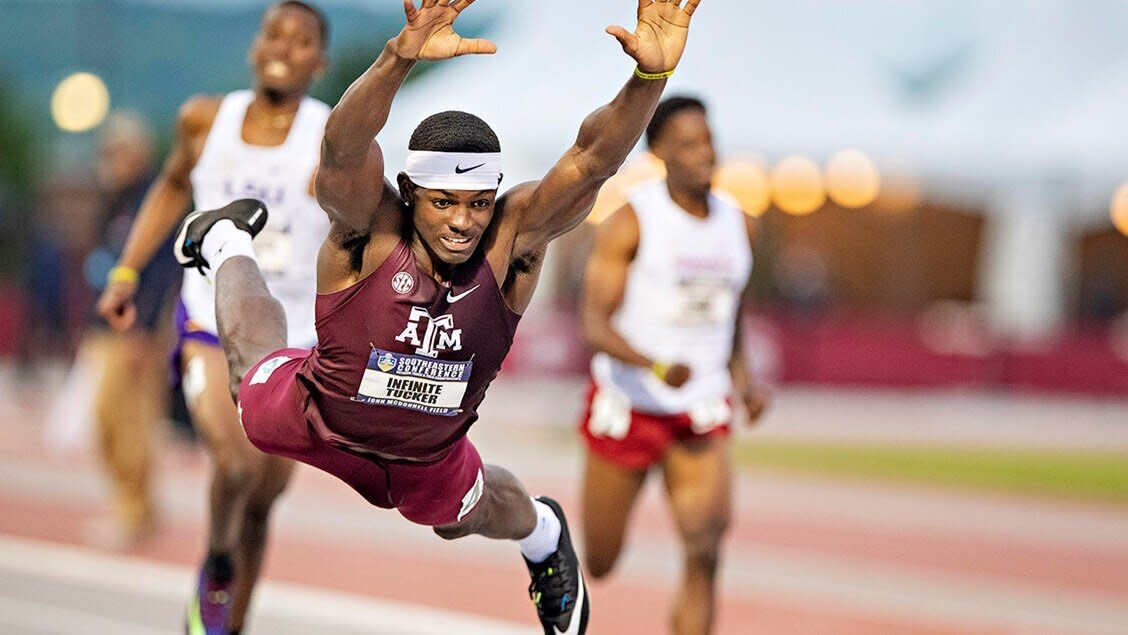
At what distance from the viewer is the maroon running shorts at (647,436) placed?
7207mm

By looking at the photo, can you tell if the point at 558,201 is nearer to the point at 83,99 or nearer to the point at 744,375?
the point at 744,375

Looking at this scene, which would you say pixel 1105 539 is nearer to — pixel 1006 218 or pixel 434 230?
pixel 434 230

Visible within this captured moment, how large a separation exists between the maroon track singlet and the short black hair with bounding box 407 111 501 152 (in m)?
0.32

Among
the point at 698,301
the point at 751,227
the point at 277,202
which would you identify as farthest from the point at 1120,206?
the point at 277,202

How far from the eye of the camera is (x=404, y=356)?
16.3 feet

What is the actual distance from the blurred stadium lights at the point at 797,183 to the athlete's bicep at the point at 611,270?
789 inches

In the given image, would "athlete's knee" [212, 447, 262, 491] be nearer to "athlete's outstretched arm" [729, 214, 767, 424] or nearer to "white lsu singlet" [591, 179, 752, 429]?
"white lsu singlet" [591, 179, 752, 429]

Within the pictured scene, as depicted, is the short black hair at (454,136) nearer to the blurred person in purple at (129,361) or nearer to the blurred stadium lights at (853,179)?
the blurred person in purple at (129,361)

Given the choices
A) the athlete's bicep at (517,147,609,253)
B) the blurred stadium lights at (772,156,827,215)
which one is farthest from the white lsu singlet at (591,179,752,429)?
the blurred stadium lights at (772,156,827,215)

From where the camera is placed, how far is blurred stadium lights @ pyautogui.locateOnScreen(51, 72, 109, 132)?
33750mm

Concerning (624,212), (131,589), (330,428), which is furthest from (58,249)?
(330,428)

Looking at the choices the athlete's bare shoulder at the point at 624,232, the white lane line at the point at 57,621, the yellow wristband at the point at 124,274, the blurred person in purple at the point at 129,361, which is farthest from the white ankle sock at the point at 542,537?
the blurred person in purple at the point at 129,361

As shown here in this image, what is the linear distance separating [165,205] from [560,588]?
2.57 m

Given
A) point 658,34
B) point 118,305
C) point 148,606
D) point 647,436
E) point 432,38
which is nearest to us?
point 432,38
